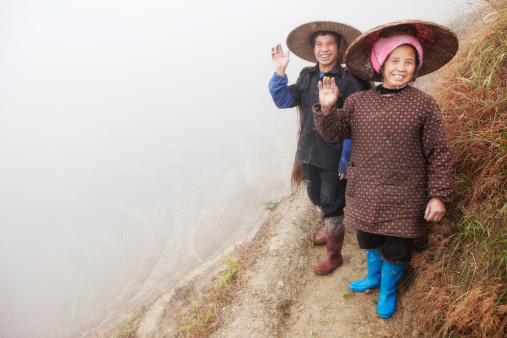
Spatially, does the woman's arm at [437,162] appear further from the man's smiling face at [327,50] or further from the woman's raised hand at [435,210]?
the man's smiling face at [327,50]

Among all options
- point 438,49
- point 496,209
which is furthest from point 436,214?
point 438,49

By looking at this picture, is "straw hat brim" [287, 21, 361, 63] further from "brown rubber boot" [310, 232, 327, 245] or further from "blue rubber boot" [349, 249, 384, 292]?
"brown rubber boot" [310, 232, 327, 245]

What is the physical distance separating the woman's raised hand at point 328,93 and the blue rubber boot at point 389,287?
52.3 inches

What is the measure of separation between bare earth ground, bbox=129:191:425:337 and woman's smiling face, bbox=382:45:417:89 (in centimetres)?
159

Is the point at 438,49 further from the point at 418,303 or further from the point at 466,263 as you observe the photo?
the point at 418,303

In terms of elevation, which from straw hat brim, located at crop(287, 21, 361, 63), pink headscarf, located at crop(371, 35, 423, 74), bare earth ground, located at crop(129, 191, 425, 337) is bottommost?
bare earth ground, located at crop(129, 191, 425, 337)

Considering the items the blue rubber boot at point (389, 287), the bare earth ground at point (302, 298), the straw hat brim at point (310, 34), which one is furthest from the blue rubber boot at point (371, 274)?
the straw hat brim at point (310, 34)

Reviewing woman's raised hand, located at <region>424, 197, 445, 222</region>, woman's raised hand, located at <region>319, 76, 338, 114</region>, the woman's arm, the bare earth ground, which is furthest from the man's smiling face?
the bare earth ground

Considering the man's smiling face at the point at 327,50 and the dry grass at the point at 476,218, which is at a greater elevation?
the man's smiling face at the point at 327,50

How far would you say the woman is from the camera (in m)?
Answer: 1.75

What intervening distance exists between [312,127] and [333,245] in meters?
1.22

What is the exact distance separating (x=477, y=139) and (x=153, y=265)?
1865 cm

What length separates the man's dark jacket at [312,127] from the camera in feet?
8.36

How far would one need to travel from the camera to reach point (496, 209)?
172cm
